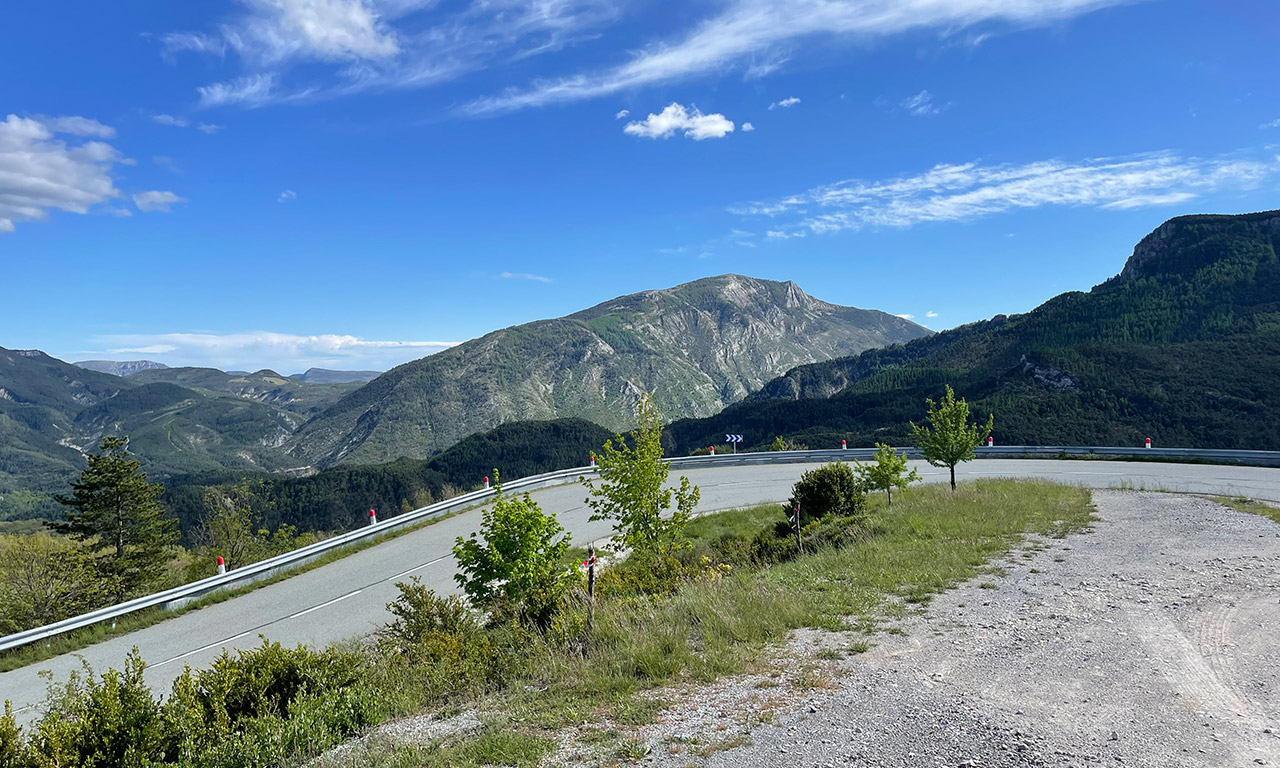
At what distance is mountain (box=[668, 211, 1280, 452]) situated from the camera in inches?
3580

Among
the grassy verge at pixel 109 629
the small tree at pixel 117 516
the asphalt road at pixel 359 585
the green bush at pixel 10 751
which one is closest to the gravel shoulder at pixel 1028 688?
the green bush at pixel 10 751

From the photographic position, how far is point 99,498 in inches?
967

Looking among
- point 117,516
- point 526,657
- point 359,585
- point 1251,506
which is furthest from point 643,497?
point 117,516

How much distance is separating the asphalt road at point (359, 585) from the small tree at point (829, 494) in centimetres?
416

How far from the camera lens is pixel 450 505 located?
23.0 metres

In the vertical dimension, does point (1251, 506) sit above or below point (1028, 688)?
below

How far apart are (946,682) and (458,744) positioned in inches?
178

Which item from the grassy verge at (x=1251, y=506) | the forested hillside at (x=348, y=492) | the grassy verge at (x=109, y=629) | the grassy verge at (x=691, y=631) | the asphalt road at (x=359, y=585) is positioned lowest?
the forested hillside at (x=348, y=492)

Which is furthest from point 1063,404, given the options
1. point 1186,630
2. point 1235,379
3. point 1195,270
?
point 1186,630

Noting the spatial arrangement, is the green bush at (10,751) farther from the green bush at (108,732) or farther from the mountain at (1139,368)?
the mountain at (1139,368)

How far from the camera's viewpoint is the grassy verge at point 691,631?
214 inches

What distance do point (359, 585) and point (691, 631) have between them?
1114 cm

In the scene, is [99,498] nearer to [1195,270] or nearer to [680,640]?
[680,640]

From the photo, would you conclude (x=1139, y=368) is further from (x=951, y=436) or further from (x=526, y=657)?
(x=526, y=657)
